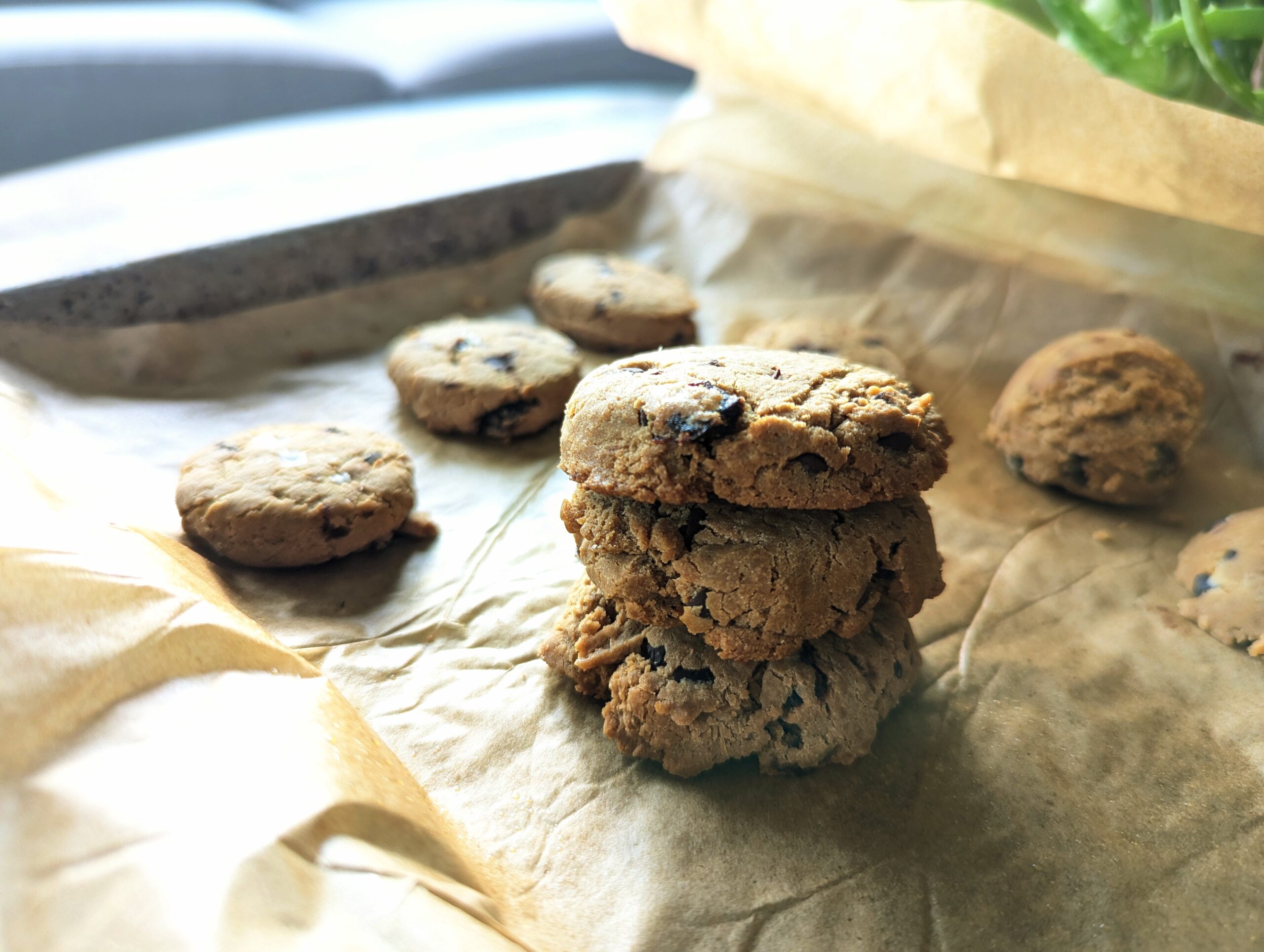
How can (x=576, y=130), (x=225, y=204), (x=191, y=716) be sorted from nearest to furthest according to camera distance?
(x=191, y=716) < (x=225, y=204) < (x=576, y=130)

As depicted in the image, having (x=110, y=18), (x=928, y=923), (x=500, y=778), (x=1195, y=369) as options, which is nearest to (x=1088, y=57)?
(x=1195, y=369)

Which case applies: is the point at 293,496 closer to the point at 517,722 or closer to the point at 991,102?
the point at 517,722

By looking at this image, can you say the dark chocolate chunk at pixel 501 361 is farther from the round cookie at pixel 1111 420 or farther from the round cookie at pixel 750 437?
the round cookie at pixel 1111 420

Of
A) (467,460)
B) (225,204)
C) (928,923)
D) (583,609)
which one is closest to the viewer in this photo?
(928,923)

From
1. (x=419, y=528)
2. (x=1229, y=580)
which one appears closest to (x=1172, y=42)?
(x=1229, y=580)

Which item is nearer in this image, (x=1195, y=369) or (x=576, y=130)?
(x=1195, y=369)

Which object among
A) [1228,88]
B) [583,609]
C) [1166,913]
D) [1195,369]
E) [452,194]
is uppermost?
[1228,88]

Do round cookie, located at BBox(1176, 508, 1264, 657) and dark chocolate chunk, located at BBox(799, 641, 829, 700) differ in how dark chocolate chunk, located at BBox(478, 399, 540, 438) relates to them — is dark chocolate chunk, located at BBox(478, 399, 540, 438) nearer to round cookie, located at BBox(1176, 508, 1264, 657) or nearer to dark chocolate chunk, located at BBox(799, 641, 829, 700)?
dark chocolate chunk, located at BBox(799, 641, 829, 700)

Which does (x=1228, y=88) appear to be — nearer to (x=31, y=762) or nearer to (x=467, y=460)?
(x=467, y=460)
